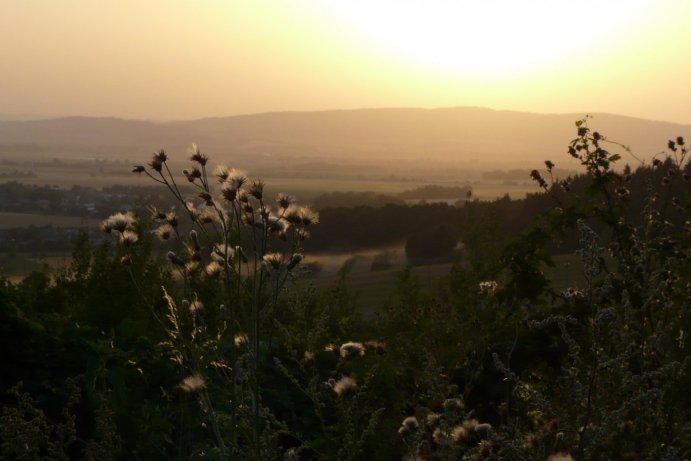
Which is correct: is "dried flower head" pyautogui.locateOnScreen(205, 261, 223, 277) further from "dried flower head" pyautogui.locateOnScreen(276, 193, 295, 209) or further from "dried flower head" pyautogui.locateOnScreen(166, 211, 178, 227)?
"dried flower head" pyautogui.locateOnScreen(276, 193, 295, 209)

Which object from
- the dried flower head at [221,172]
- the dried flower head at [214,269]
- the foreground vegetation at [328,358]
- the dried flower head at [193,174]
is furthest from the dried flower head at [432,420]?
the dried flower head at [193,174]

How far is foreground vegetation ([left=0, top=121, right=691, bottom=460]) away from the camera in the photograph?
10.6 ft

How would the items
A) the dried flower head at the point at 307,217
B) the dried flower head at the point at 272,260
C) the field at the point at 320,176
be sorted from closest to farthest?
the dried flower head at the point at 272,260
the dried flower head at the point at 307,217
the field at the point at 320,176

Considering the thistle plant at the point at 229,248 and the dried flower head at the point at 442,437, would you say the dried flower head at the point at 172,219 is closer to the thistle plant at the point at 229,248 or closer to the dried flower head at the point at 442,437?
the thistle plant at the point at 229,248

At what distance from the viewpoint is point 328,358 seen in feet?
20.1

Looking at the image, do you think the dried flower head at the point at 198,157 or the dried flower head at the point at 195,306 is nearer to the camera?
the dried flower head at the point at 195,306

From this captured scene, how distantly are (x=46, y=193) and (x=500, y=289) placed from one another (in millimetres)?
70718

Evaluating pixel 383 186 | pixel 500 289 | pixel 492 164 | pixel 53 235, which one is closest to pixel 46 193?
pixel 53 235

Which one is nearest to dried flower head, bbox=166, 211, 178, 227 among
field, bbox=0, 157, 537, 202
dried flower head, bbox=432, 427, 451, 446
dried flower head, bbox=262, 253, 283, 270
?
dried flower head, bbox=262, 253, 283, 270

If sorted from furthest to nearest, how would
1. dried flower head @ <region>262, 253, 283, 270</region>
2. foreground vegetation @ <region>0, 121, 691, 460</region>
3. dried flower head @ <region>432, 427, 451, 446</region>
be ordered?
dried flower head @ <region>262, 253, 283, 270</region>
foreground vegetation @ <region>0, 121, 691, 460</region>
dried flower head @ <region>432, 427, 451, 446</region>

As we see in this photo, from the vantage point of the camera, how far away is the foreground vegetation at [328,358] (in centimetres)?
324

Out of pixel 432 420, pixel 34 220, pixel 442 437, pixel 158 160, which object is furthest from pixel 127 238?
pixel 34 220

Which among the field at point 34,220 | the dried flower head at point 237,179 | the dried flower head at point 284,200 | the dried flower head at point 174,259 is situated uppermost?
the dried flower head at point 237,179

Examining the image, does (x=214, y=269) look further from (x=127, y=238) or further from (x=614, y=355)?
(x=614, y=355)
